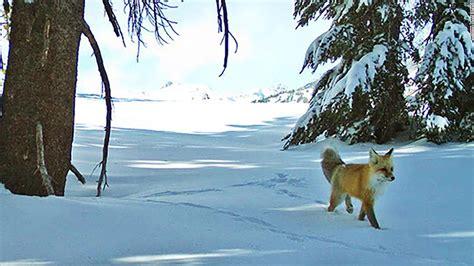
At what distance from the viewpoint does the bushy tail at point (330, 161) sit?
4.12 meters

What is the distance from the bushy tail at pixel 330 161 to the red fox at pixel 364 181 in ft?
0.16

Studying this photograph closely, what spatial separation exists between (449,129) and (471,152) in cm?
157

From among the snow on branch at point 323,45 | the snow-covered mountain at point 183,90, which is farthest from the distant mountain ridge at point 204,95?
→ the snow on branch at point 323,45

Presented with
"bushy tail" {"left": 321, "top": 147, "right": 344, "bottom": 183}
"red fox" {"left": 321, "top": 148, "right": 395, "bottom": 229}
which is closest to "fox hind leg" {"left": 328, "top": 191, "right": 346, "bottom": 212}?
"red fox" {"left": 321, "top": 148, "right": 395, "bottom": 229}

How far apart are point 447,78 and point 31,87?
6.70m

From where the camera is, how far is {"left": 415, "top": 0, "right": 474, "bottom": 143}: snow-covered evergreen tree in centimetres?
799

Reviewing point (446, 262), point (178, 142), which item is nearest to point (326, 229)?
point (446, 262)

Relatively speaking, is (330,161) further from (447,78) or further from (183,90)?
(183,90)

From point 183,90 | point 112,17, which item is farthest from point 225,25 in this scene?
point 183,90

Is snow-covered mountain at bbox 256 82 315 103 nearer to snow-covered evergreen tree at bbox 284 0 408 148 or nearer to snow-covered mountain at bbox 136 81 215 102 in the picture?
snow-covered mountain at bbox 136 81 215 102

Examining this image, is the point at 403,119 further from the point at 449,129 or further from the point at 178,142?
the point at 178,142

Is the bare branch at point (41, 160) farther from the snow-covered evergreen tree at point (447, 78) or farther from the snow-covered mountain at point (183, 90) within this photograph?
the snow-covered mountain at point (183, 90)

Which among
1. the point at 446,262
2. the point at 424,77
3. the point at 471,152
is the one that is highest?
the point at 424,77

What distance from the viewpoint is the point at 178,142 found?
32.1 feet
